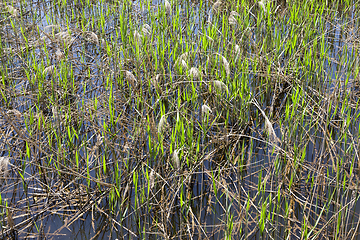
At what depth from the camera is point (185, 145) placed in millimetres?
1996

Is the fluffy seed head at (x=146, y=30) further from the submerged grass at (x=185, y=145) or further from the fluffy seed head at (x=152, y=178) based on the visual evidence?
the fluffy seed head at (x=152, y=178)

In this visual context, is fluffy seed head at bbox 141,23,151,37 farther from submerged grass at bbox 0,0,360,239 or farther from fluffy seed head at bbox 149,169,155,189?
fluffy seed head at bbox 149,169,155,189

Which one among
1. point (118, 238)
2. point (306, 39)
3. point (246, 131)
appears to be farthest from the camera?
point (306, 39)

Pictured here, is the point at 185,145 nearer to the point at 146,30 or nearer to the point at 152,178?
the point at 152,178

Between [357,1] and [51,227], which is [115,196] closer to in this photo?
[51,227]

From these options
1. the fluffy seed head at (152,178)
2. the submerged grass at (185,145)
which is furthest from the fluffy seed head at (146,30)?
the fluffy seed head at (152,178)

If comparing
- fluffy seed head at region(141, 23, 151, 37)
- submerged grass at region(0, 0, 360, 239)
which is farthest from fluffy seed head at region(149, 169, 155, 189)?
fluffy seed head at region(141, 23, 151, 37)

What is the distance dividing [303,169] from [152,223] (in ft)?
2.90

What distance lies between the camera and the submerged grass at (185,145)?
64.0 inches

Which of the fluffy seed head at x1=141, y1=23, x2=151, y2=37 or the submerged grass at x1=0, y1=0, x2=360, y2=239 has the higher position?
the fluffy seed head at x1=141, y1=23, x2=151, y2=37

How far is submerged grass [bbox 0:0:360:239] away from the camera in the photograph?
1.62 m

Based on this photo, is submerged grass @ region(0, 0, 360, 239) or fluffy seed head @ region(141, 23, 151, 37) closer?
submerged grass @ region(0, 0, 360, 239)

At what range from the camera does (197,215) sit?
1679 mm

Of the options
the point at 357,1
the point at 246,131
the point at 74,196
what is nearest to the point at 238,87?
the point at 246,131
